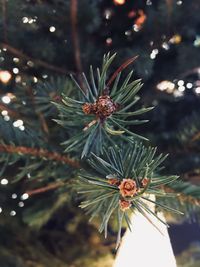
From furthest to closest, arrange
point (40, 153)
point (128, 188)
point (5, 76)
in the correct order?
point (5, 76) → point (40, 153) → point (128, 188)

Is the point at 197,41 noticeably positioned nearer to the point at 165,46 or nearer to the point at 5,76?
the point at 165,46

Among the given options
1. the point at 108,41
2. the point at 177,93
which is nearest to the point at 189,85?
the point at 177,93

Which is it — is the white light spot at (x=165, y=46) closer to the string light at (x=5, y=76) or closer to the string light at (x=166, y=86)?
the string light at (x=166, y=86)

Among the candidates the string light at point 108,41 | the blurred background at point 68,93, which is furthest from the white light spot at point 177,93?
the string light at point 108,41

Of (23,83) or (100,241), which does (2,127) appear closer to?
(23,83)

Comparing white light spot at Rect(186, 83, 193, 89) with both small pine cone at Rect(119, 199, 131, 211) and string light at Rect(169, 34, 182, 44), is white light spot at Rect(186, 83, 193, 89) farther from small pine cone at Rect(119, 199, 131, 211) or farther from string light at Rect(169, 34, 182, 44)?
small pine cone at Rect(119, 199, 131, 211)

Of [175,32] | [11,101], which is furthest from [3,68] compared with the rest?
[175,32]
